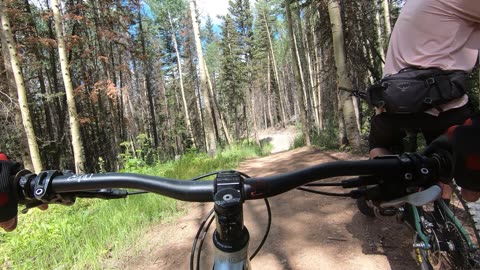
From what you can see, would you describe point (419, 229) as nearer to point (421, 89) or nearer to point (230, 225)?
point (421, 89)

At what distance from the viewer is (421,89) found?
5.69ft

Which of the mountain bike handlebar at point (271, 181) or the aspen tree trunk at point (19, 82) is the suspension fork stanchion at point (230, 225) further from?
the aspen tree trunk at point (19, 82)

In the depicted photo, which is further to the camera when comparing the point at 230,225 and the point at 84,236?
the point at 84,236

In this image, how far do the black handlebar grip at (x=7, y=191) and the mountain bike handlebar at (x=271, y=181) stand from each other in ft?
0.09

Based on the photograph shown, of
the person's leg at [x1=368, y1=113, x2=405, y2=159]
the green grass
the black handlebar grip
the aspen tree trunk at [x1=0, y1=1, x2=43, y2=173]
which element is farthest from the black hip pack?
the aspen tree trunk at [x1=0, y1=1, x2=43, y2=173]

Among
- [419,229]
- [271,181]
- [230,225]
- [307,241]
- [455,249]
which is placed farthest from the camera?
[307,241]

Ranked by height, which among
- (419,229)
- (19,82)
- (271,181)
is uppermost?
(19,82)

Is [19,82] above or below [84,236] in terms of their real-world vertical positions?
above

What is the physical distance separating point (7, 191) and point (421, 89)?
6.82ft

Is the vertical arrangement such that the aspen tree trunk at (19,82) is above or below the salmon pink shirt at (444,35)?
above

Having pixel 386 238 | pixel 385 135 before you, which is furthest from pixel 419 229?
pixel 386 238

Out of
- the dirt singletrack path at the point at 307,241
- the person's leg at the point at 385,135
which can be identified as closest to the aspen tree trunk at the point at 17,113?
the dirt singletrack path at the point at 307,241

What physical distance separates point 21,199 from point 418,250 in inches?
94.5

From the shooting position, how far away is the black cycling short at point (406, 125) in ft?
5.91
